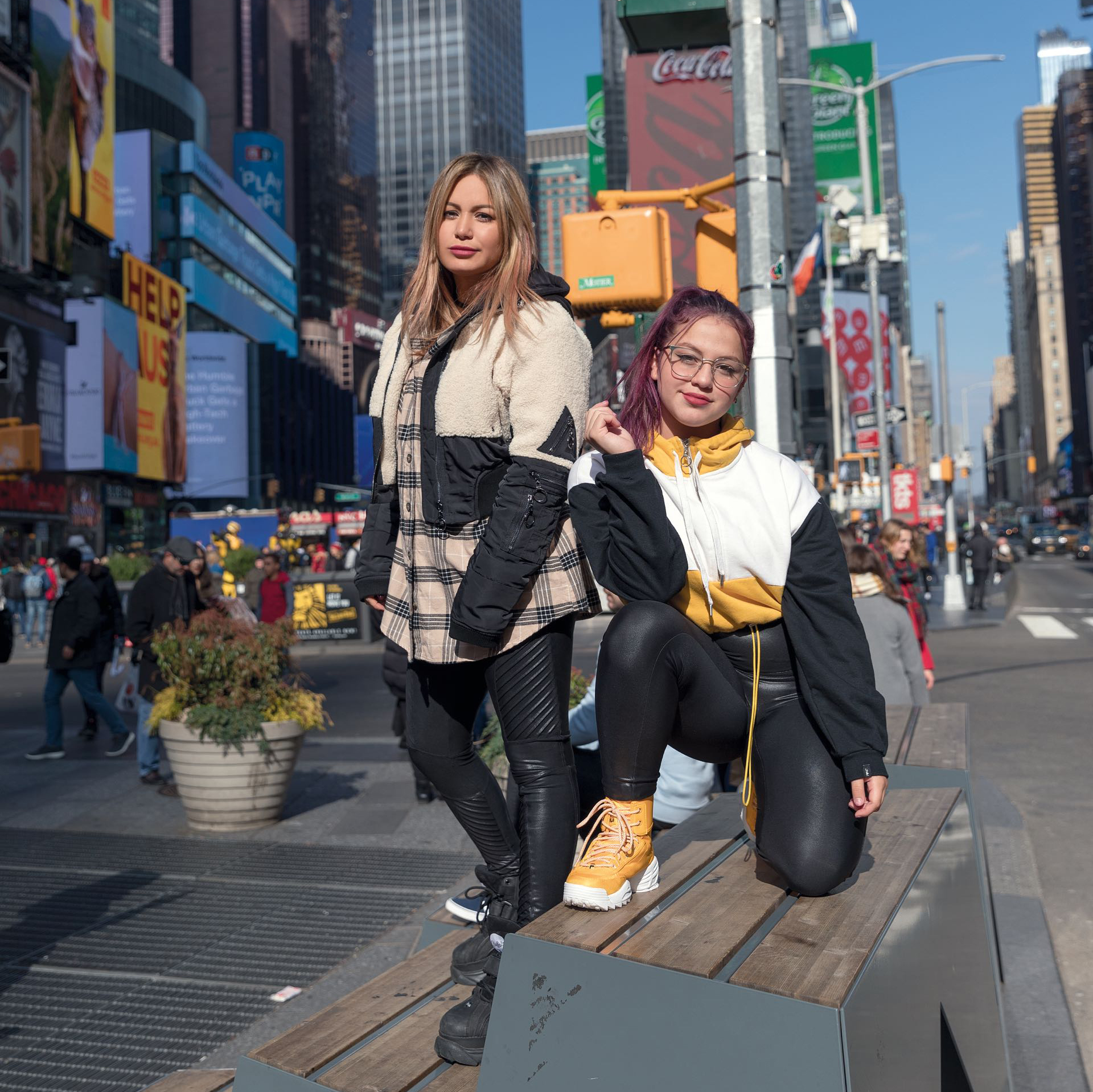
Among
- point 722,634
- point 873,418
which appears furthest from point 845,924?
point 873,418

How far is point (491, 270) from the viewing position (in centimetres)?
274

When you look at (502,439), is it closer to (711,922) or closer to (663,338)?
(663,338)

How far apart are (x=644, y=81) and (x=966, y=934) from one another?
40410mm

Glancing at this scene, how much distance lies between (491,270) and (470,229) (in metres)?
0.11

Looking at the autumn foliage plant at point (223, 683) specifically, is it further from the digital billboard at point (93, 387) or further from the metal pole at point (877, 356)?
the digital billboard at point (93, 387)

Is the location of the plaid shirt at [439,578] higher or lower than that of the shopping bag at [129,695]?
higher

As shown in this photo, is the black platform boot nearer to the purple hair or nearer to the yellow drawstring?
the yellow drawstring

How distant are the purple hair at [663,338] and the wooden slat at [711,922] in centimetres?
101

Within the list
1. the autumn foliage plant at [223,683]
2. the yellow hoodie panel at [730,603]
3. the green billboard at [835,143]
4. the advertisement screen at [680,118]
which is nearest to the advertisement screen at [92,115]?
the advertisement screen at [680,118]

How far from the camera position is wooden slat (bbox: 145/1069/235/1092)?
238 cm

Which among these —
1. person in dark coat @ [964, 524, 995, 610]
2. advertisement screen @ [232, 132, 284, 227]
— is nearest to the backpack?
person in dark coat @ [964, 524, 995, 610]

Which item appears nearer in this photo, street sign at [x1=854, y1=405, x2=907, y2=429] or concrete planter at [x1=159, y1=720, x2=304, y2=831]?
concrete planter at [x1=159, y1=720, x2=304, y2=831]

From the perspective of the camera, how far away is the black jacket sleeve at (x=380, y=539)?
2789mm

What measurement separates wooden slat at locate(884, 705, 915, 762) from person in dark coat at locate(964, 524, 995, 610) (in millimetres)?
20229
